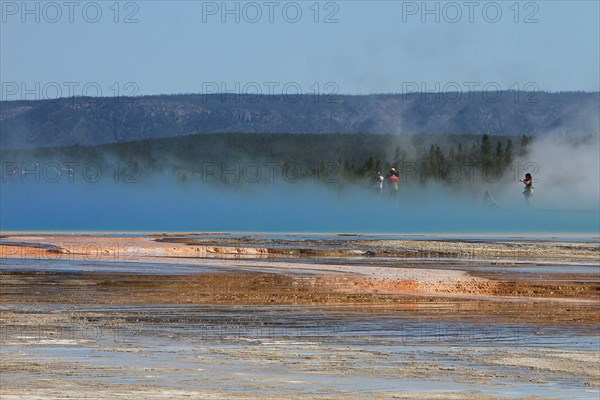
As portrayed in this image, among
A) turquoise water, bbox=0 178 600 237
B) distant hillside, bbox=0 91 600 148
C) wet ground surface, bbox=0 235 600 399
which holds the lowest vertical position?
wet ground surface, bbox=0 235 600 399

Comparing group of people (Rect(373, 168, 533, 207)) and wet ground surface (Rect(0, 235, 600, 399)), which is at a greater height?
group of people (Rect(373, 168, 533, 207))

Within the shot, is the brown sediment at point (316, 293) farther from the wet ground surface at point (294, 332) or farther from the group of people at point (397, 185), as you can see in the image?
the group of people at point (397, 185)

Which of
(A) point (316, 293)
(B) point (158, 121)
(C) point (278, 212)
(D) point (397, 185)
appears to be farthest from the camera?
(B) point (158, 121)

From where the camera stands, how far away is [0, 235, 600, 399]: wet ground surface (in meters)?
13.8

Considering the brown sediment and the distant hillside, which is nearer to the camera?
the brown sediment

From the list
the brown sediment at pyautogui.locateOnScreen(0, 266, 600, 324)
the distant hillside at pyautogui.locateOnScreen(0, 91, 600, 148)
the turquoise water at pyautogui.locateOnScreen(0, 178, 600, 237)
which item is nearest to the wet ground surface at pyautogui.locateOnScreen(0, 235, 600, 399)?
the brown sediment at pyautogui.locateOnScreen(0, 266, 600, 324)

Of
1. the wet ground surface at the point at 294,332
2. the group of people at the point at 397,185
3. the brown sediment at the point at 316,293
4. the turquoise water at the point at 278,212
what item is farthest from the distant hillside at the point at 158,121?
the brown sediment at the point at 316,293

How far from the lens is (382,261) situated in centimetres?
3216

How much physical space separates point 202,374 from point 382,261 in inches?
711

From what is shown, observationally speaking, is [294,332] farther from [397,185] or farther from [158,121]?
[158,121]

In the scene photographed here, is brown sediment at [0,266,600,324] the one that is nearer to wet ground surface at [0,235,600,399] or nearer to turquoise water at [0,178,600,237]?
wet ground surface at [0,235,600,399]

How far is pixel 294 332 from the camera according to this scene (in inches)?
702

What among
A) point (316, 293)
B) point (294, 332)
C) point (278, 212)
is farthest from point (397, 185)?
point (294, 332)

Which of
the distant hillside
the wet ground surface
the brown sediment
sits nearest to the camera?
the wet ground surface
